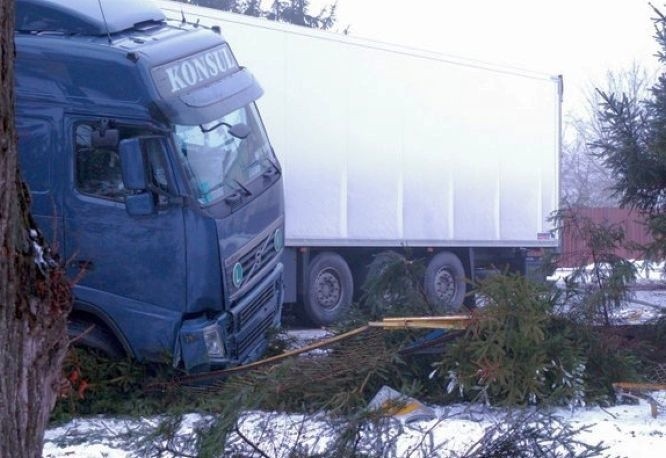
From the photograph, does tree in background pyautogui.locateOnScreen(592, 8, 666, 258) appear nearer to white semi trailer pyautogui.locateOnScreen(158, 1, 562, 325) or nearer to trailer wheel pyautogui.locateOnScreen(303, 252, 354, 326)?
white semi trailer pyautogui.locateOnScreen(158, 1, 562, 325)

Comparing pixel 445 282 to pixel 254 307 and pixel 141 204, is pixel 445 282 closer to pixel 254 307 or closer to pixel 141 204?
pixel 254 307

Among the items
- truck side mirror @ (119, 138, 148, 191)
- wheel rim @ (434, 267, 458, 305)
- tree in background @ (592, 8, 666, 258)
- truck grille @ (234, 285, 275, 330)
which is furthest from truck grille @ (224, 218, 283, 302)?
wheel rim @ (434, 267, 458, 305)

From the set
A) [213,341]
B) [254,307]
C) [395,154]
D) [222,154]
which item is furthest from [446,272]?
[213,341]

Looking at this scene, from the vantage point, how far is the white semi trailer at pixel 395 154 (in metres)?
13.7

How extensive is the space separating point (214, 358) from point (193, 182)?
1.30 metres

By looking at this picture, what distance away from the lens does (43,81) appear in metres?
8.05

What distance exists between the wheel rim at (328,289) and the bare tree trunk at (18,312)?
1101 cm

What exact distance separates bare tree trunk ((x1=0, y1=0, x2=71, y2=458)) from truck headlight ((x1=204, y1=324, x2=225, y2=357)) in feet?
15.1

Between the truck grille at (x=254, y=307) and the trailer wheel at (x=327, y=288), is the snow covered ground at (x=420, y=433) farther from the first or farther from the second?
the trailer wheel at (x=327, y=288)

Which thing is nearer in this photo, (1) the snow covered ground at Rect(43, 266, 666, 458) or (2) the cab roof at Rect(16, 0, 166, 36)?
(1) the snow covered ground at Rect(43, 266, 666, 458)

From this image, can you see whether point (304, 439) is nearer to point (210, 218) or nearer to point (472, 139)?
point (210, 218)

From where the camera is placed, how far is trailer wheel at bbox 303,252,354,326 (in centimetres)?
1409

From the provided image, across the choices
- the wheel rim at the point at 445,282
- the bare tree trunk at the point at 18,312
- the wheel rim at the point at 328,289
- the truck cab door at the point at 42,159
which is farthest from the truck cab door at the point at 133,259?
the wheel rim at the point at 445,282

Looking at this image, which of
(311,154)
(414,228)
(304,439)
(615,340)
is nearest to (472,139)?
(414,228)
